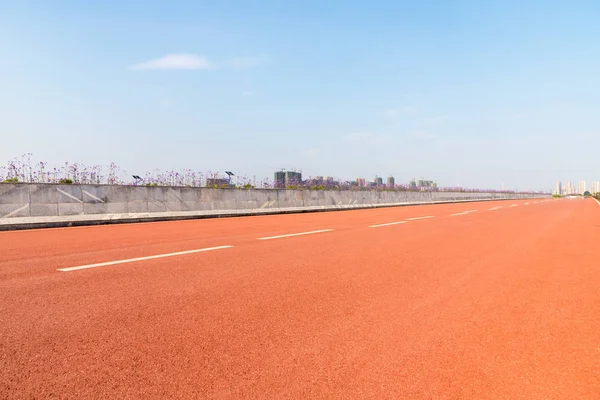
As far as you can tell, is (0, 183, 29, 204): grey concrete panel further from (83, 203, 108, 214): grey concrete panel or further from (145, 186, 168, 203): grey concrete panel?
(145, 186, 168, 203): grey concrete panel

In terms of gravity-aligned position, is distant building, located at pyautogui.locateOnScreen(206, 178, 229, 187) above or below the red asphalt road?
above

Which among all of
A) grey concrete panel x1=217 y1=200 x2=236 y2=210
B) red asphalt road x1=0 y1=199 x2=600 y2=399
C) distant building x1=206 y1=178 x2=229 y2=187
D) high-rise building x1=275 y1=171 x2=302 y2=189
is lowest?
red asphalt road x1=0 y1=199 x2=600 y2=399

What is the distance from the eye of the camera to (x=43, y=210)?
552 inches

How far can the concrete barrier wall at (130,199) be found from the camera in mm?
13625

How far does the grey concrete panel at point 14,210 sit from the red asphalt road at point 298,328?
747cm

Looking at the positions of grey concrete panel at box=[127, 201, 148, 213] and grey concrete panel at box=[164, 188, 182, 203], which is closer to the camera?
grey concrete panel at box=[127, 201, 148, 213]

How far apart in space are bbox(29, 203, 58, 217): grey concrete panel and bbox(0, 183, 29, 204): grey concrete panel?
27 cm

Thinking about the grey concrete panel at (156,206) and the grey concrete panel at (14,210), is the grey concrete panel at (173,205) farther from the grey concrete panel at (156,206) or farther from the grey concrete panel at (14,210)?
the grey concrete panel at (14,210)

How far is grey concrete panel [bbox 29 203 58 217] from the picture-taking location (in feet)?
45.2

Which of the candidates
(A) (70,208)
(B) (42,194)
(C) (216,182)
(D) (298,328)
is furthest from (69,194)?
(D) (298,328)

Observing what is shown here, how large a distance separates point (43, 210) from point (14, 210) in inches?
31.6

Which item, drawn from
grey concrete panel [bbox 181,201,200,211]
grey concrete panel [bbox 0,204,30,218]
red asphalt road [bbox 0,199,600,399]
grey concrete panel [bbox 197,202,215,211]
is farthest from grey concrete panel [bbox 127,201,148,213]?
red asphalt road [bbox 0,199,600,399]

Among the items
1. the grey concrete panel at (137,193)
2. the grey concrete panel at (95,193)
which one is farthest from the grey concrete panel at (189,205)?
the grey concrete panel at (95,193)

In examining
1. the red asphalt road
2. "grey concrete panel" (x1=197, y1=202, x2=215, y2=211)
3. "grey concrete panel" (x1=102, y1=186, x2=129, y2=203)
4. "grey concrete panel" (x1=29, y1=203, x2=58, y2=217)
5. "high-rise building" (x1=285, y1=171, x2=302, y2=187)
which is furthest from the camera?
"high-rise building" (x1=285, y1=171, x2=302, y2=187)
